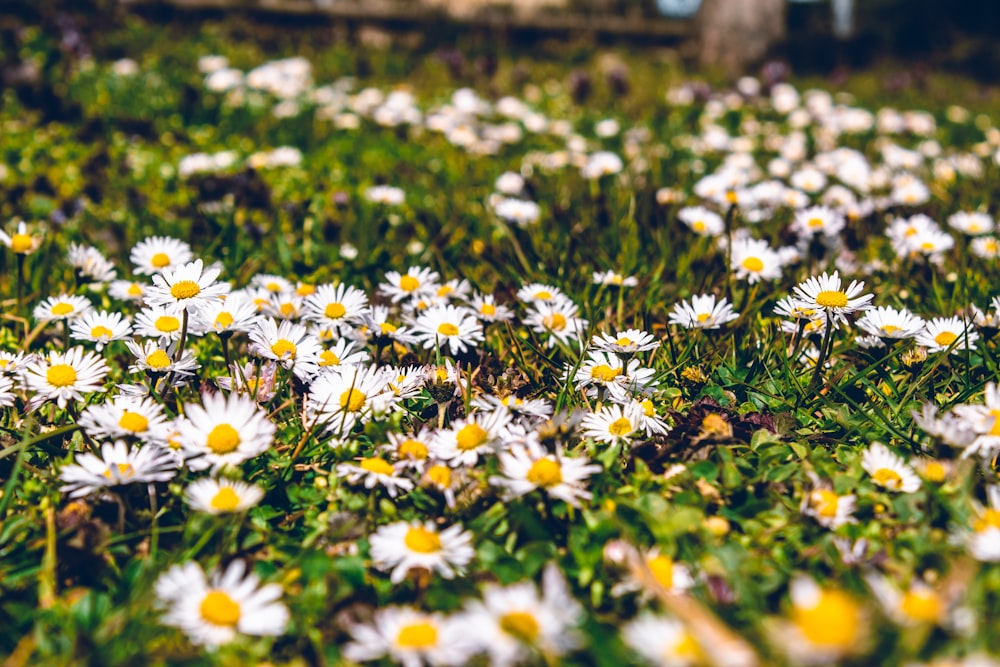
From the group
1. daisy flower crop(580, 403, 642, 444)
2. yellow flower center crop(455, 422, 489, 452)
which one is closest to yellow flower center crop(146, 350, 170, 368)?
yellow flower center crop(455, 422, 489, 452)

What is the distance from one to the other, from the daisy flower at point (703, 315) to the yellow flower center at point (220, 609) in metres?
1.16

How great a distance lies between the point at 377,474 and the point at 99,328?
0.87 metres

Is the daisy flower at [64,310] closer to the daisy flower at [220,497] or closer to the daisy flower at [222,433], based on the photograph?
the daisy flower at [222,433]

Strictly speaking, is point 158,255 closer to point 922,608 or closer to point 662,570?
point 662,570

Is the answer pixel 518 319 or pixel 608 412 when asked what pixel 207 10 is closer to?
pixel 518 319

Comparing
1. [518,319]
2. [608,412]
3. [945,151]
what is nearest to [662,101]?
[945,151]

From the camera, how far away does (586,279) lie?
98.0 inches

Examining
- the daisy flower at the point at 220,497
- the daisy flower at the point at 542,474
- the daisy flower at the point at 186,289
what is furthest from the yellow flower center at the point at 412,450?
the daisy flower at the point at 186,289

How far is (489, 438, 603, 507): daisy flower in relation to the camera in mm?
1372

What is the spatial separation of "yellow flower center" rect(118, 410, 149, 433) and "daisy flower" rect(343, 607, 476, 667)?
593 mm

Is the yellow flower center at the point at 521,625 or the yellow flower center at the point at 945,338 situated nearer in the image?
the yellow flower center at the point at 521,625

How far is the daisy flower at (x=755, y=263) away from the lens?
7.45 ft

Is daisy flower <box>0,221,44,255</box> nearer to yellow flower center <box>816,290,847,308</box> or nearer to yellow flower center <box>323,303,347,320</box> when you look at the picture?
yellow flower center <box>323,303,347,320</box>

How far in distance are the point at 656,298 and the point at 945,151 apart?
10.7 feet
